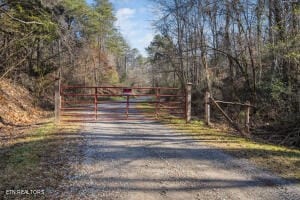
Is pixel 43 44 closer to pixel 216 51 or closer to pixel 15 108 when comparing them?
pixel 15 108

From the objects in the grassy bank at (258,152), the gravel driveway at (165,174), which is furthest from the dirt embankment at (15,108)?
the grassy bank at (258,152)

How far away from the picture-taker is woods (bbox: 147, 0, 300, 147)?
12.9 m

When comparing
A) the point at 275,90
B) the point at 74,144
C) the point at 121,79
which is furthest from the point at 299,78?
the point at 121,79

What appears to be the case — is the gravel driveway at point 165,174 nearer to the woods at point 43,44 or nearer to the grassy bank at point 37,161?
the grassy bank at point 37,161

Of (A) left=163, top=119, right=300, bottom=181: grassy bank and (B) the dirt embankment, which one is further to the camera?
(B) the dirt embankment

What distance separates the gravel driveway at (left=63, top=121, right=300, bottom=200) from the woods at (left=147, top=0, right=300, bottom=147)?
18.8ft

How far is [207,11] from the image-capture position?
59.6ft

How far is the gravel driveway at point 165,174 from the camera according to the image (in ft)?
14.7

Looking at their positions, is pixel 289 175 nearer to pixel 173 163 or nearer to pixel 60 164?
pixel 173 163

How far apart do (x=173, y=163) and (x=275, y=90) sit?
355 inches

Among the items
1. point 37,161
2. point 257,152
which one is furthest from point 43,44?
point 257,152

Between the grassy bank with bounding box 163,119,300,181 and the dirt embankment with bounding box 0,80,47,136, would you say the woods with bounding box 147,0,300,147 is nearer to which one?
the grassy bank with bounding box 163,119,300,181

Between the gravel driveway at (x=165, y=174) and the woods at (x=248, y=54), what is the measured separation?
5732 millimetres

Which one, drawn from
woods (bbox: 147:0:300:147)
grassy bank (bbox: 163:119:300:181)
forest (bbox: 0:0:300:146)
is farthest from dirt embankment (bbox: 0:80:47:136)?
woods (bbox: 147:0:300:147)
